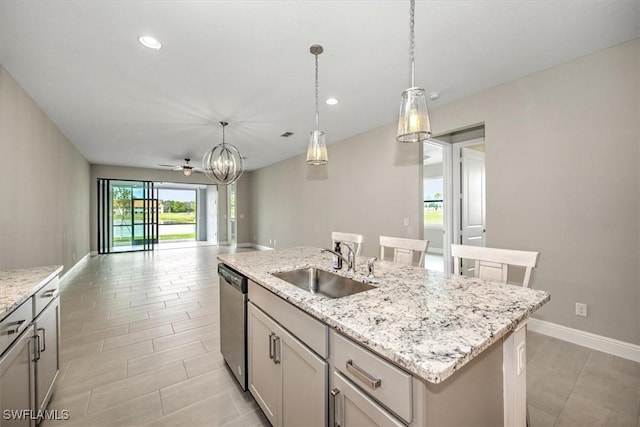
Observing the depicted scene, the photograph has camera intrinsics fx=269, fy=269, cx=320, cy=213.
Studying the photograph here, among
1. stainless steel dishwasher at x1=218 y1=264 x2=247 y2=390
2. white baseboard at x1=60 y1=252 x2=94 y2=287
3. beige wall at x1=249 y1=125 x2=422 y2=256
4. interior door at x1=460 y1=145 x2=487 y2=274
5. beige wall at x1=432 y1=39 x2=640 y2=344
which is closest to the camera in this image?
stainless steel dishwasher at x1=218 y1=264 x2=247 y2=390

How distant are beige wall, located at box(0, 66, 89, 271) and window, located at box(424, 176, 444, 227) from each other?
8307mm

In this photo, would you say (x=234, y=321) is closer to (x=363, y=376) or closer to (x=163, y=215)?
(x=363, y=376)

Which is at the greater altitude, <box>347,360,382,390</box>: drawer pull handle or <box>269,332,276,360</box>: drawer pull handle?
<box>347,360,382,390</box>: drawer pull handle

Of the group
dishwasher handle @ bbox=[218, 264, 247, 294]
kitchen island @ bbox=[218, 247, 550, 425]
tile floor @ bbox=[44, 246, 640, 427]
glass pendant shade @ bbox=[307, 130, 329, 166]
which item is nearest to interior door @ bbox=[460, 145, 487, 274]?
tile floor @ bbox=[44, 246, 640, 427]

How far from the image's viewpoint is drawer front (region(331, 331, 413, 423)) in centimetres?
81

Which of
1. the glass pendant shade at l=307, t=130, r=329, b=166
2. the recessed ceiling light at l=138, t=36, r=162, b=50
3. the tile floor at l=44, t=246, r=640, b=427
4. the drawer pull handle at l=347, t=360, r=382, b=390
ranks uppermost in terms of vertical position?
the recessed ceiling light at l=138, t=36, r=162, b=50

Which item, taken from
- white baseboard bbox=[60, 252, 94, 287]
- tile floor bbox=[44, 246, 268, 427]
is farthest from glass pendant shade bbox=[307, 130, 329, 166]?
white baseboard bbox=[60, 252, 94, 287]

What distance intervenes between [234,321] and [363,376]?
137 cm

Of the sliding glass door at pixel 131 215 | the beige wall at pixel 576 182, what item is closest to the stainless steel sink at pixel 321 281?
the beige wall at pixel 576 182

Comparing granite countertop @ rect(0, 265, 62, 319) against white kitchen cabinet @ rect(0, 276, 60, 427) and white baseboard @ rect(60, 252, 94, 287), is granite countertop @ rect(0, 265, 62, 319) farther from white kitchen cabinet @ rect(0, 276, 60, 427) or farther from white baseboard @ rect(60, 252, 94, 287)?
white baseboard @ rect(60, 252, 94, 287)

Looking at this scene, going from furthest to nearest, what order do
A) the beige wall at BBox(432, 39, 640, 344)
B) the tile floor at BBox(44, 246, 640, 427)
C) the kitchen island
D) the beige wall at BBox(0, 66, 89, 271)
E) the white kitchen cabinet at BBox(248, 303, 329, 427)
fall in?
the beige wall at BBox(0, 66, 89, 271) → the beige wall at BBox(432, 39, 640, 344) → the tile floor at BBox(44, 246, 640, 427) → the white kitchen cabinet at BBox(248, 303, 329, 427) → the kitchen island

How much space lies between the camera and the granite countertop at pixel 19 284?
1301mm

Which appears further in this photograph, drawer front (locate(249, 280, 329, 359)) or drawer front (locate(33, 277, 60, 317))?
drawer front (locate(33, 277, 60, 317))

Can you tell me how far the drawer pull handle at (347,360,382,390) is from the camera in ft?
2.87
